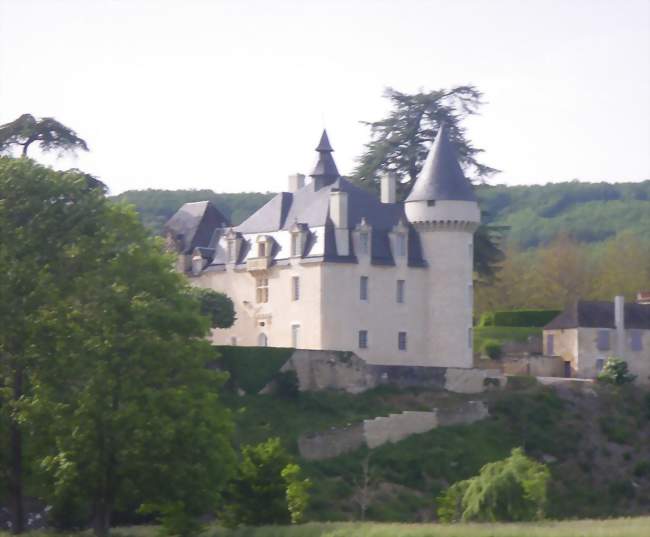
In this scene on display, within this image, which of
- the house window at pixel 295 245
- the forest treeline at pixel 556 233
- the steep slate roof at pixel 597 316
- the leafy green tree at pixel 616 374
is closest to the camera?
the house window at pixel 295 245

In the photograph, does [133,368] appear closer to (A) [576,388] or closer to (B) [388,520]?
(B) [388,520]

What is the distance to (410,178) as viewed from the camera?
77.6 metres

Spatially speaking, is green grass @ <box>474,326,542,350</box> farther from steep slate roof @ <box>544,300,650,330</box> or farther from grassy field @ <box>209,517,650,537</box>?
grassy field @ <box>209,517,650,537</box>

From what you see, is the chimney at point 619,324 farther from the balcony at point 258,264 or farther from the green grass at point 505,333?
the balcony at point 258,264

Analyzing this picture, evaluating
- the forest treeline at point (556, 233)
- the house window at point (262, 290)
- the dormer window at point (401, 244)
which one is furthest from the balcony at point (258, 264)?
the forest treeline at point (556, 233)

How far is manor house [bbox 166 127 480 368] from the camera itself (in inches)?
2667

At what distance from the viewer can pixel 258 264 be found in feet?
229

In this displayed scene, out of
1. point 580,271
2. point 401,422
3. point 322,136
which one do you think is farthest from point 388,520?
point 580,271

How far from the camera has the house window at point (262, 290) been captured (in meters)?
69.8

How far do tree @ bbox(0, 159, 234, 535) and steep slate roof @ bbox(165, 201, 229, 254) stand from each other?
86.5ft

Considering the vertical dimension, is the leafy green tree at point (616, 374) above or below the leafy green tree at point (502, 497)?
above

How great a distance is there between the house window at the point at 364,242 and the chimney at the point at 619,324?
1294cm

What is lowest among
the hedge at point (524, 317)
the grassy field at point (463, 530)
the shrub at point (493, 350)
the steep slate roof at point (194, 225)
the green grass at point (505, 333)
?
the grassy field at point (463, 530)

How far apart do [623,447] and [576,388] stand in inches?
164
